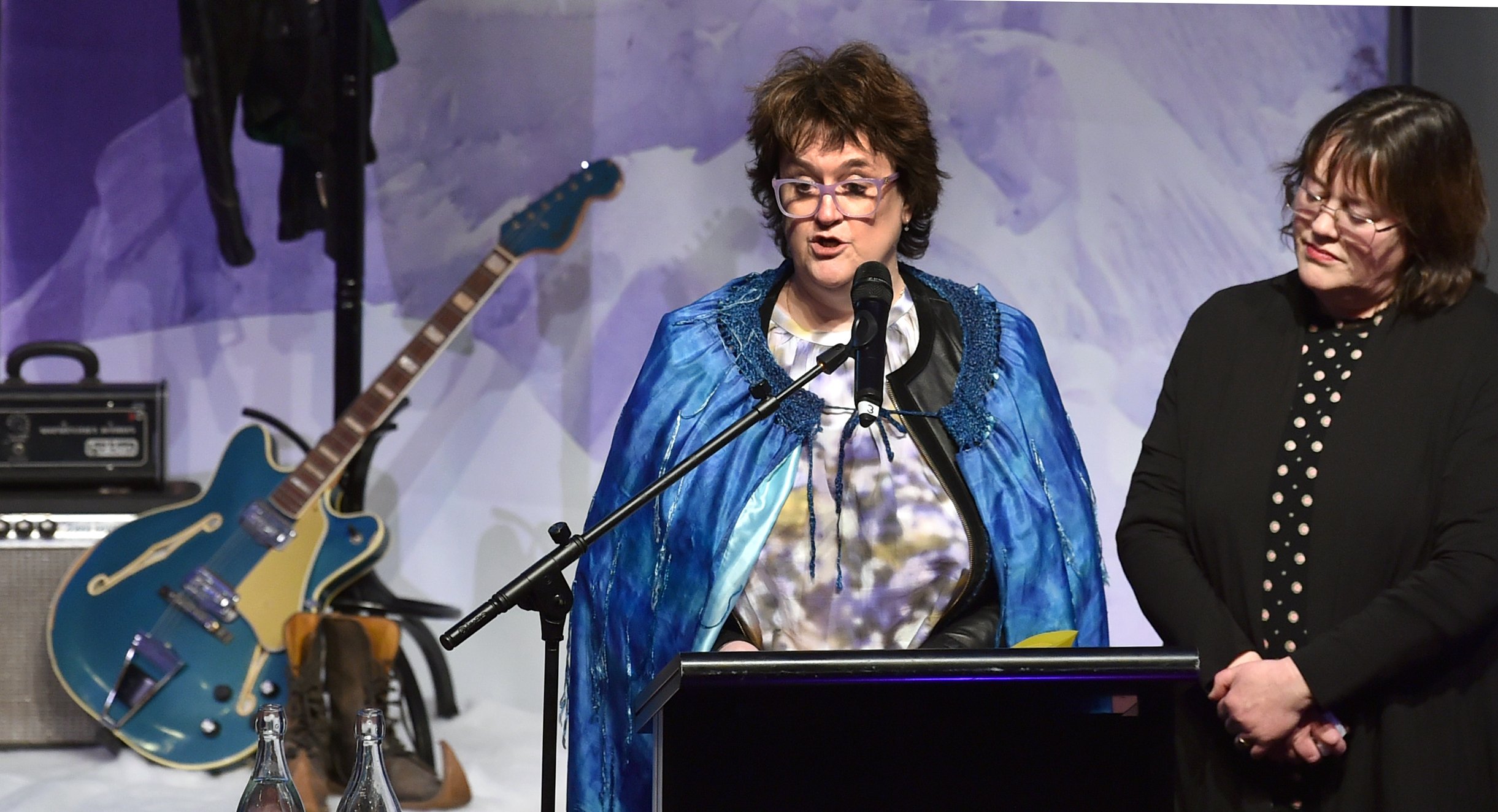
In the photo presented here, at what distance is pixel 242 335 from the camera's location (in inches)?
163

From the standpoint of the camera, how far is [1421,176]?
202 cm

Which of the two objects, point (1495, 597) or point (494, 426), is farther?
point (494, 426)

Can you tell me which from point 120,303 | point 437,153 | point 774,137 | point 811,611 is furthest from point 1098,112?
point 120,303

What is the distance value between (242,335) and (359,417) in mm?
462

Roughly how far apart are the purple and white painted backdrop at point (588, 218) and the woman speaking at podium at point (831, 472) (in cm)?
167

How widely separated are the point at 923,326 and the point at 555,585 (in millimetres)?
923

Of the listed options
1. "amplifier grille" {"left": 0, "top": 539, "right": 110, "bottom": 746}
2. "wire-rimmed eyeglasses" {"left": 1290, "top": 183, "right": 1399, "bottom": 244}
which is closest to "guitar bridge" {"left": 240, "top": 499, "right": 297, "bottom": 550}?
"amplifier grille" {"left": 0, "top": 539, "right": 110, "bottom": 746}

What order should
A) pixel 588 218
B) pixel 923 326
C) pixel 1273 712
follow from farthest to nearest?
pixel 588 218 < pixel 923 326 < pixel 1273 712

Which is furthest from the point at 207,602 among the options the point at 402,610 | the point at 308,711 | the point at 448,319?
the point at 448,319

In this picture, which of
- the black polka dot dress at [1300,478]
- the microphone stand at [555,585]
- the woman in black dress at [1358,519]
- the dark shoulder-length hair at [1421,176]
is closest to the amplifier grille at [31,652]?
the microphone stand at [555,585]

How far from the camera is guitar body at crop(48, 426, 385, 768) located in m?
3.75

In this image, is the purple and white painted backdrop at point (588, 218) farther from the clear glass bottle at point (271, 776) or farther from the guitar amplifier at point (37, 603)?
the clear glass bottle at point (271, 776)

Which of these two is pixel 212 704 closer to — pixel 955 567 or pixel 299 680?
pixel 299 680

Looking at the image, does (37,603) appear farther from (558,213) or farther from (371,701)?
(558,213)
